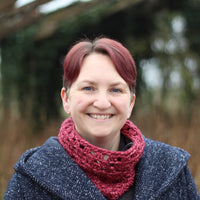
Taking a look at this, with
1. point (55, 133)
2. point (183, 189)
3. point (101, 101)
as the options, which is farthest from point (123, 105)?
point (55, 133)

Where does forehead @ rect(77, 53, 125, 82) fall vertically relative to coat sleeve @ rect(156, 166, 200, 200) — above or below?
above

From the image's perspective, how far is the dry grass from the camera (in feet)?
9.66

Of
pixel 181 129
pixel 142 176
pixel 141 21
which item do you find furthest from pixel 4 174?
pixel 141 21

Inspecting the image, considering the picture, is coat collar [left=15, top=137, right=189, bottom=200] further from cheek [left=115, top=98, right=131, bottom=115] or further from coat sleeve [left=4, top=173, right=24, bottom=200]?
cheek [left=115, top=98, right=131, bottom=115]

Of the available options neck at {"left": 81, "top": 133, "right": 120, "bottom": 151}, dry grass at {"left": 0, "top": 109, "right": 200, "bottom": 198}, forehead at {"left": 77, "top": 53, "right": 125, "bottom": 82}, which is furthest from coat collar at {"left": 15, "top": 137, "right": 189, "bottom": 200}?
dry grass at {"left": 0, "top": 109, "right": 200, "bottom": 198}

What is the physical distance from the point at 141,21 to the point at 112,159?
7.05 metres

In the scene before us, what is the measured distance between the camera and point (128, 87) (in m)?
1.70

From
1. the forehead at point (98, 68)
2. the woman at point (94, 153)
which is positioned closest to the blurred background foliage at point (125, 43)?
the woman at point (94, 153)

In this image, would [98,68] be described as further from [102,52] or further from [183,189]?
[183,189]

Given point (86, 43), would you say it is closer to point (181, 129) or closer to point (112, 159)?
point (112, 159)

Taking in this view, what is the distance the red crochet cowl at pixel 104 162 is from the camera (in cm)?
163

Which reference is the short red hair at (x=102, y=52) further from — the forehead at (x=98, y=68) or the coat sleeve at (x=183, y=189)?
the coat sleeve at (x=183, y=189)

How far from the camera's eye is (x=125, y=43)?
8.06 meters

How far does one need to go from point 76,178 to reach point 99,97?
43cm
